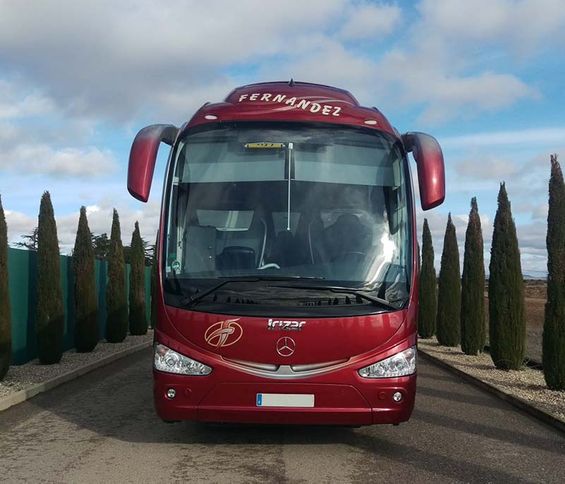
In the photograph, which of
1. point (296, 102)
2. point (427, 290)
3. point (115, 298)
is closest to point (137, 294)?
point (115, 298)

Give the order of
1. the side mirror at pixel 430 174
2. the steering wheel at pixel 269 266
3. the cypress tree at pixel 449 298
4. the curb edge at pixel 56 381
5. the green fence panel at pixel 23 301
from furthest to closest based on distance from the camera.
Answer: the cypress tree at pixel 449 298 < the green fence panel at pixel 23 301 < the curb edge at pixel 56 381 < the side mirror at pixel 430 174 < the steering wheel at pixel 269 266

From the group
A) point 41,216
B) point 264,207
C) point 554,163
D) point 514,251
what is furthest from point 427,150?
point 41,216

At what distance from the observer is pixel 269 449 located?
650 cm

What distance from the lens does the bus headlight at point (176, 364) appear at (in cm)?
576

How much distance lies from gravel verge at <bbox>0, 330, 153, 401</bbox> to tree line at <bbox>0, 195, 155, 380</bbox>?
32 cm

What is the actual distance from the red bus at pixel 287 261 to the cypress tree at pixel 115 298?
13.0m

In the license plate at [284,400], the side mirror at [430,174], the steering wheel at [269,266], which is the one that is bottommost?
the license plate at [284,400]

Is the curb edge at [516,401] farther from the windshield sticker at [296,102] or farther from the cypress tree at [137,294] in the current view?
the cypress tree at [137,294]

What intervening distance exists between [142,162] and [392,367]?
296 centimetres

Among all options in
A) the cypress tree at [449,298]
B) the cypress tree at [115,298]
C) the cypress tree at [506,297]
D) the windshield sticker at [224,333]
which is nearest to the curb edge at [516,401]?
the cypress tree at [506,297]

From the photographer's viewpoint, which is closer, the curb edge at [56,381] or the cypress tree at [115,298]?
the curb edge at [56,381]

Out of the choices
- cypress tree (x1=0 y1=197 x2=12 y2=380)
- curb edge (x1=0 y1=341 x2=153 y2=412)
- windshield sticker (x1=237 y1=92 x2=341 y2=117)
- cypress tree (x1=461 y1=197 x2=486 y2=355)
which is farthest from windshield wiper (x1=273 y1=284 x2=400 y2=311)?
cypress tree (x1=461 y1=197 x2=486 y2=355)

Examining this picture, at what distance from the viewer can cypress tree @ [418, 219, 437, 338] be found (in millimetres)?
21875

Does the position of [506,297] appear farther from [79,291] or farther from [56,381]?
[79,291]
